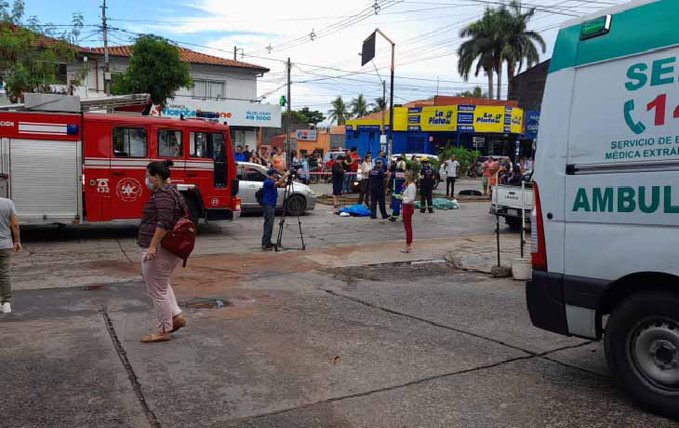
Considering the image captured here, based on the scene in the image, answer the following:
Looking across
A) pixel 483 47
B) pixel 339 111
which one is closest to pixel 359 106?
pixel 339 111

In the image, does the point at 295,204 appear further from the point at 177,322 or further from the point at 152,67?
the point at 152,67

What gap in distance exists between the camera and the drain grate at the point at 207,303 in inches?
291

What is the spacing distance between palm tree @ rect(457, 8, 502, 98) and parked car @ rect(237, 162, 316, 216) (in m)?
40.4

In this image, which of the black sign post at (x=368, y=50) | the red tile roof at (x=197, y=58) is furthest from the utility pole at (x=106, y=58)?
→ the black sign post at (x=368, y=50)

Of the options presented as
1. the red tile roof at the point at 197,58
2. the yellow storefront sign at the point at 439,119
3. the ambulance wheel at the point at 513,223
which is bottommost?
the ambulance wheel at the point at 513,223

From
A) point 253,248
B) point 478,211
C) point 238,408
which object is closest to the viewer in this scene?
point 238,408

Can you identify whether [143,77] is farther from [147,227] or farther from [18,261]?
[147,227]

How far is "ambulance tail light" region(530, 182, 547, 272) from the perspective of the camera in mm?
4676

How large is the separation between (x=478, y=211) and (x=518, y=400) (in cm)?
1602

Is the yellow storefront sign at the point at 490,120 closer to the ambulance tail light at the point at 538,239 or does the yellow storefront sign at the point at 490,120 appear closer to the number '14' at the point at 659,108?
the ambulance tail light at the point at 538,239

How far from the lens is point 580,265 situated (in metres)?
4.44

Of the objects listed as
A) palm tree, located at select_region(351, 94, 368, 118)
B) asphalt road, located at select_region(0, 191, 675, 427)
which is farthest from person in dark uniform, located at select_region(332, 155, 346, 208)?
palm tree, located at select_region(351, 94, 368, 118)

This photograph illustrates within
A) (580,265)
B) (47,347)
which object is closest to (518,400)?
(580,265)

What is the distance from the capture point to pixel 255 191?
1727 centimetres
